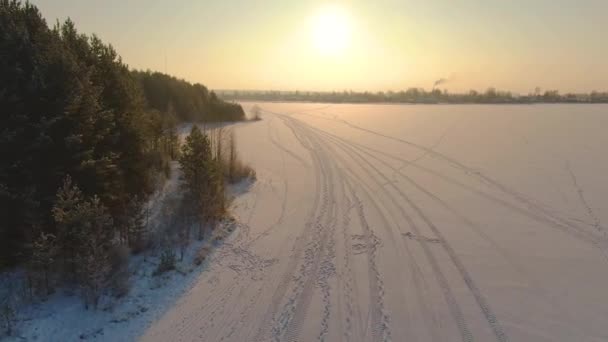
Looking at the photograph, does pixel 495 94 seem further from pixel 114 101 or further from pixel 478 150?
pixel 114 101

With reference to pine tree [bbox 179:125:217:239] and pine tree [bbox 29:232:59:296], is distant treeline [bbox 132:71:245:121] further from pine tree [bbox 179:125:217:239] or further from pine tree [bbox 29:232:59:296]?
pine tree [bbox 29:232:59:296]

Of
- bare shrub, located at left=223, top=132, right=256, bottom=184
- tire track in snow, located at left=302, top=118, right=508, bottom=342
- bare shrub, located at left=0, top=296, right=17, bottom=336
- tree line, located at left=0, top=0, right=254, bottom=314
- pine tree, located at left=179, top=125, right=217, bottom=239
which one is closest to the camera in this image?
bare shrub, located at left=0, top=296, right=17, bottom=336

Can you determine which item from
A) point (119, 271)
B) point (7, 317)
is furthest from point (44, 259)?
point (119, 271)

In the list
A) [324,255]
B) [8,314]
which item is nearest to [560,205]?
[324,255]

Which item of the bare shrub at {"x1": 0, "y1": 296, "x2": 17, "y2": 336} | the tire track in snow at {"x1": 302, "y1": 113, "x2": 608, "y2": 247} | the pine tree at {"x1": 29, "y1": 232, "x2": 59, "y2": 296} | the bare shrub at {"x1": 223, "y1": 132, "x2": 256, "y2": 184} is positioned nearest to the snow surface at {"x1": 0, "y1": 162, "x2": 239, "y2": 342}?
the bare shrub at {"x1": 0, "y1": 296, "x2": 17, "y2": 336}

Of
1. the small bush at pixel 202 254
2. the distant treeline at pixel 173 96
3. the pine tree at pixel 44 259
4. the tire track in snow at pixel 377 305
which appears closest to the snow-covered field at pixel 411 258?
the tire track in snow at pixel 377 305

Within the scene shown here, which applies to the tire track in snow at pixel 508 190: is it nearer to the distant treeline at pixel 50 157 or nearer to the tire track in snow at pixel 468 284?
the tire track in snow at pixel 468 284
